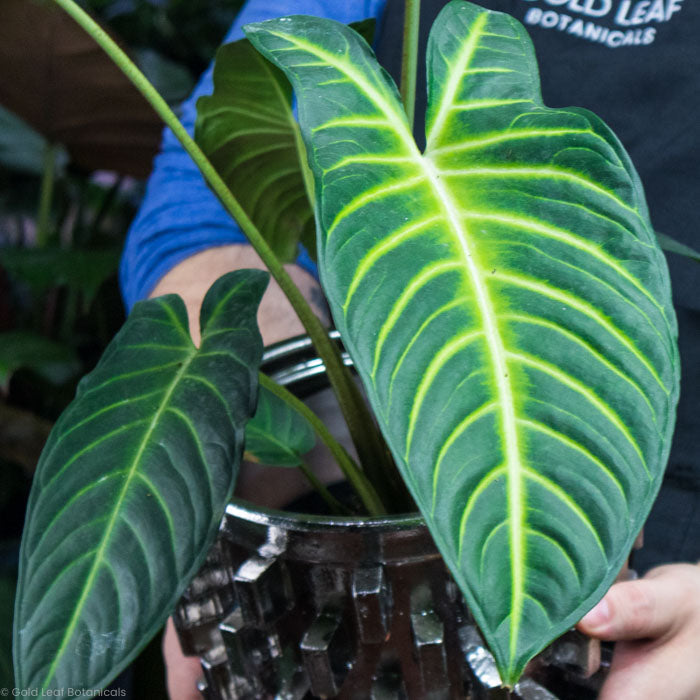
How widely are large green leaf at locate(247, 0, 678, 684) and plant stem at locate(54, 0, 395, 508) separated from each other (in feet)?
0.31

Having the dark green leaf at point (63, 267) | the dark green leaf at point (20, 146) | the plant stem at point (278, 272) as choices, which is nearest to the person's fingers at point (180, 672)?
the plant stem at point (278, 272)

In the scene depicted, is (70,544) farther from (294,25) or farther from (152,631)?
(294,25)

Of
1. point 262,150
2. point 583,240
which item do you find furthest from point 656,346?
point 262,150

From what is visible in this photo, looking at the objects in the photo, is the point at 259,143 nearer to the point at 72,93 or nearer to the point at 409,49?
the point at 409,49

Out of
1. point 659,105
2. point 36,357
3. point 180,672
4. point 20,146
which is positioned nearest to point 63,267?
point 36,357

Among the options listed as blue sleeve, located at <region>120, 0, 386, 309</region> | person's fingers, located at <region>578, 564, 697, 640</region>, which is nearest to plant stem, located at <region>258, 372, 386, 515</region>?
person's fingers, located at <region>578, 564, 697, 640</region>

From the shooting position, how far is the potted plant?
9.2 inches

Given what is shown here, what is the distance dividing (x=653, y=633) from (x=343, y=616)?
0.18 meters

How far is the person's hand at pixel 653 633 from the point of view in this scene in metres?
0.41

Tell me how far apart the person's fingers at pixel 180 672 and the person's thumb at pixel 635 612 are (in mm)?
262

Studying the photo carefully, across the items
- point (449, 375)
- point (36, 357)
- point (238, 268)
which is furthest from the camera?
point (36, 357)

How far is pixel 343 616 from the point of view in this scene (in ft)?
1.32

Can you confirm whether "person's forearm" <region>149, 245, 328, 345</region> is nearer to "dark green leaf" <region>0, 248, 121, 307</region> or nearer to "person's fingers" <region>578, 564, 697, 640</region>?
"dark green leaf" <region>0, 248, 121, 307</region>

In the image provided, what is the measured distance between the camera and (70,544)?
326 mm
